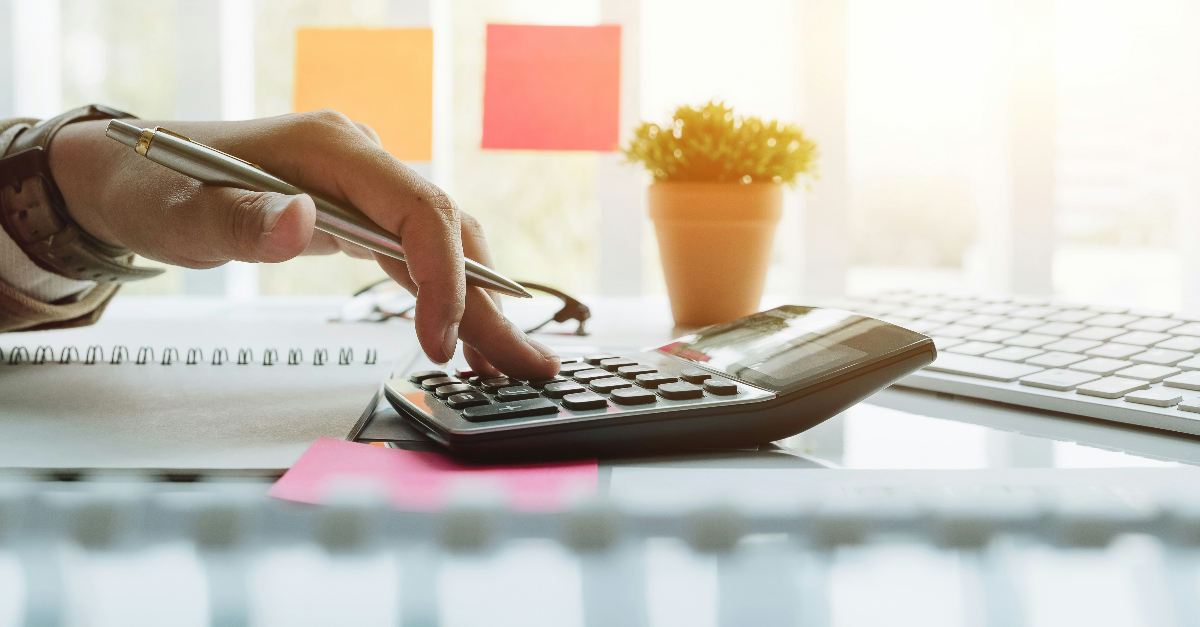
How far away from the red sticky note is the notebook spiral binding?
1.57ft

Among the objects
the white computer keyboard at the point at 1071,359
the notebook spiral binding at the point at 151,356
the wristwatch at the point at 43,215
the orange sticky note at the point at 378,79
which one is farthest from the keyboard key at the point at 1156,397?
the orange sticky note at the point at 378,79

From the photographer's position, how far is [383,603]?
0.26m

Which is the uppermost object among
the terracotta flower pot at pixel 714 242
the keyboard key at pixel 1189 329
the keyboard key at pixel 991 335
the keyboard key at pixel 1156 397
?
the terracotta flower pot at pixel 714 242

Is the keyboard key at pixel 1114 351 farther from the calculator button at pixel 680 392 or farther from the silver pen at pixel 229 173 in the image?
the silver pen at pixel 229 173

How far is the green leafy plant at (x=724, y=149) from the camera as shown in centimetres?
69

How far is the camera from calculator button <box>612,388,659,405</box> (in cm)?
33

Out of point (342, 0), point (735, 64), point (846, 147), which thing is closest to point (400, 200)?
point (846, 147)

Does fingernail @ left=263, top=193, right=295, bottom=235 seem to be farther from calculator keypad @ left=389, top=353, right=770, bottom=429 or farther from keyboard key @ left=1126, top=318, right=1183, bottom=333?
keyboard key @ left=1126, top=318, right=1183, bottom=333

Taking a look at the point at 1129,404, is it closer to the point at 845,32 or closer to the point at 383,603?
the point at 383,603

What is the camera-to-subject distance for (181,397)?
1.35 feet

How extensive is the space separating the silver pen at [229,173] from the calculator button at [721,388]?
17 cm

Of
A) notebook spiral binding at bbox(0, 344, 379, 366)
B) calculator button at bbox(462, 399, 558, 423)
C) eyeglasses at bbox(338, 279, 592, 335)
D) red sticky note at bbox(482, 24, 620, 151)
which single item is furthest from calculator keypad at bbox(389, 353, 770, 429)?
red sticky note at bbox(482, 24, 620, 151)

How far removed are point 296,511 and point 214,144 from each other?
275 mm

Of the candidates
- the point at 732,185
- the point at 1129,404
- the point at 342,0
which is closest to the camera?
the point at 1129,404
